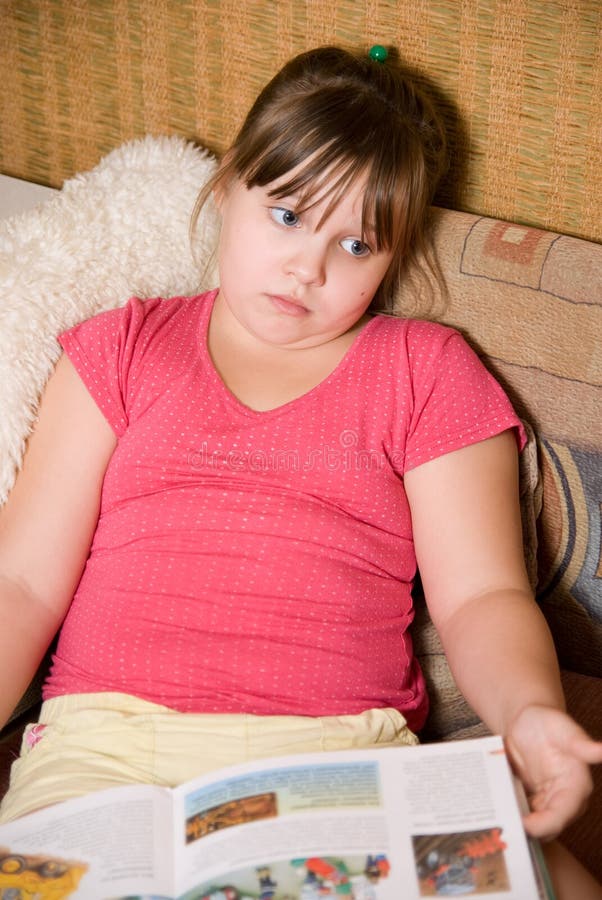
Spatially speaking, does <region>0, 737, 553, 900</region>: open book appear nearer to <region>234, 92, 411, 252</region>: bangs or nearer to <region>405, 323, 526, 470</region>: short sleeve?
<region>405, 323, 526, 470</region>: short sleeve

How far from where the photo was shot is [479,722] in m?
1.09

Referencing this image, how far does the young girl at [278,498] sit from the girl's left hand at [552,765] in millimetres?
81

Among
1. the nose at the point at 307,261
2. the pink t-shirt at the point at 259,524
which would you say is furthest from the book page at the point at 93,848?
the nose at the point at 307,261

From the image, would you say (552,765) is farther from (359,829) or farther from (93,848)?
(93,848)

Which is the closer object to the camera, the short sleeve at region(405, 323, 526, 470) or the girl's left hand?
the girl's left hand

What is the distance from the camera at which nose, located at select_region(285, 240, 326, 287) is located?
1019 mm

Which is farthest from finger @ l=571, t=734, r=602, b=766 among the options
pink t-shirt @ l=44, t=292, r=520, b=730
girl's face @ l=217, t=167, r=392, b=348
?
girl's face @ l=217, t=167, r=392, b=348

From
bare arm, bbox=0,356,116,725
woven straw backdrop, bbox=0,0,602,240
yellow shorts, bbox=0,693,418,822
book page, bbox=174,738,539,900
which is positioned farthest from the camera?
woven straw backdrop, bbox=0,0,602,240

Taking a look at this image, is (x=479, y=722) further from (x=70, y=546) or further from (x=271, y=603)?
(x=70, y=546)

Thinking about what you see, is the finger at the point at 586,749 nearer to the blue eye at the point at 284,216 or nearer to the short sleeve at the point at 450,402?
the short sleeve at the point at 450,402

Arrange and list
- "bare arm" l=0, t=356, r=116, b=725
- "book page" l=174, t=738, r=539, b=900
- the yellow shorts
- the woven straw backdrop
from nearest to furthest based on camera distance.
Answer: "book page" l=174, t=738, r=539, b=900, the yellow shorts, "bare arm" l=0, t=356, r=116, b=725, the woven straw backdrop

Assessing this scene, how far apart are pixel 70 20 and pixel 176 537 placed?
2.78 ft

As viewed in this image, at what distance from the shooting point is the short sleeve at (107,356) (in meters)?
1.07

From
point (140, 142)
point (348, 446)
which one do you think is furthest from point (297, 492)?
point (140, 142)
